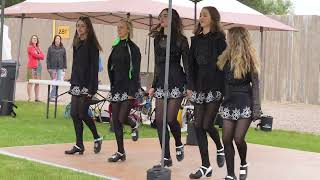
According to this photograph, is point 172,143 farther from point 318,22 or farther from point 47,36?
point 47,36

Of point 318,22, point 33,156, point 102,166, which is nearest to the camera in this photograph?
point 102,166

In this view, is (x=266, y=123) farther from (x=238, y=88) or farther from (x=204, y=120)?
(x=238, y=88)

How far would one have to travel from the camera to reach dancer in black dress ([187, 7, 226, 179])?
7.67 metres

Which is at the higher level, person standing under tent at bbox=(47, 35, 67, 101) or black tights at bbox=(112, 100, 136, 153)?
person standing under tent at bbox=(47, 35, 67, 101)

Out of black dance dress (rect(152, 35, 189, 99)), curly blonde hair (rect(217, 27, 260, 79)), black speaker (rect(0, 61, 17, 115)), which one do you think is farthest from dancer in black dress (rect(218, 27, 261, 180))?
black speaker (rect(0, 61, 17, 115))

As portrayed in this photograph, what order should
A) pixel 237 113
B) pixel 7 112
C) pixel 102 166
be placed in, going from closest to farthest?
pixel 237 113, pixel 102 166, pixel 7 112

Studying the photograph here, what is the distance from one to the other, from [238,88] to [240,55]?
0.36 meters

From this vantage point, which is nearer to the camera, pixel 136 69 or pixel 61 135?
pixel 136 69

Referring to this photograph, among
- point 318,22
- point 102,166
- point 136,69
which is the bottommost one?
point 102,166

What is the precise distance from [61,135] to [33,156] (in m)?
2.50

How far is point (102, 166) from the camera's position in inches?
338

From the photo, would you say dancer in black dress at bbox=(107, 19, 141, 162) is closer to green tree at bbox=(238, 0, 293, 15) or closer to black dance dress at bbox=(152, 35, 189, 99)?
black dance dress at bbox=(152, 35, 189, 99)

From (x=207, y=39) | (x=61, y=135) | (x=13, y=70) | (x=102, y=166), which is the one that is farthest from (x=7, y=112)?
(x=207, y=39)

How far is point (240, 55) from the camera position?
7.20 m
